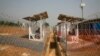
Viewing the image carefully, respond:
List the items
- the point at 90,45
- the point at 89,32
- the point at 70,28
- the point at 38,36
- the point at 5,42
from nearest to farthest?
the point at 90,45, the point at 5,42, the point at 89,32, the point at 38,36, the point at 70,28

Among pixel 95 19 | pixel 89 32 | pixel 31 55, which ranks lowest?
pixel 31 55

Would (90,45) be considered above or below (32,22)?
below

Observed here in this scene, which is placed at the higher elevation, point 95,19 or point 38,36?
point 95,19

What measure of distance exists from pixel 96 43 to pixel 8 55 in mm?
6007

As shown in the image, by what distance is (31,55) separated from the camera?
1170 cm

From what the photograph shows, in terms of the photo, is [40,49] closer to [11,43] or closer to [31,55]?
[31,55]

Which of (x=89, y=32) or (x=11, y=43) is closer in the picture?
(x=11, y=43)

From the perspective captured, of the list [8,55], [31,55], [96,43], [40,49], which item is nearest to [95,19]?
[96,43]

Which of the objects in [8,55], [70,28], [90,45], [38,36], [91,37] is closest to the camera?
[8,55]

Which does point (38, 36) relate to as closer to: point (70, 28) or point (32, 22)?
point (32, 22)

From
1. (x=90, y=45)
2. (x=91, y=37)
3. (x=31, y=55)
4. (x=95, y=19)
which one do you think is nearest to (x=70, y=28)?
(x=95, y=19)

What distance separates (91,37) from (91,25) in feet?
17.4

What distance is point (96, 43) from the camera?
44.8 ft

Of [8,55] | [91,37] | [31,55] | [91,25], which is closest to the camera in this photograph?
[8,55]
